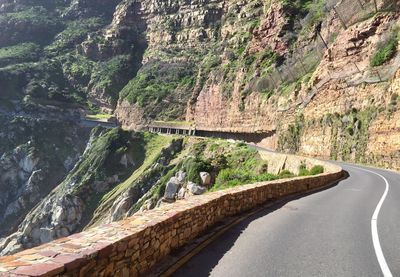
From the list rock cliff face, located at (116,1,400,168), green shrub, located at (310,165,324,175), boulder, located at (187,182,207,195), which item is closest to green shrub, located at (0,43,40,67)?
rock cliff face, located at (116,1,400,168)

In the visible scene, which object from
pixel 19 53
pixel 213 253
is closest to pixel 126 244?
pixel 213 253

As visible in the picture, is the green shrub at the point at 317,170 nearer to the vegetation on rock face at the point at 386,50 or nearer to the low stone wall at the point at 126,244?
the vegetation on rock face at the point at 386,50

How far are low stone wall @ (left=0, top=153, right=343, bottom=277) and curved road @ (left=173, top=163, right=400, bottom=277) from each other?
62 cm

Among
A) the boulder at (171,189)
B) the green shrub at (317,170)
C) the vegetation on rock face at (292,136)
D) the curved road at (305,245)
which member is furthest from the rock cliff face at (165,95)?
the curved road at (305,245)

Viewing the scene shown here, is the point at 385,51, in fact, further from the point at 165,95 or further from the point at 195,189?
the point at 165,95

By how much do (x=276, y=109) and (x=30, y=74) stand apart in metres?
95.2

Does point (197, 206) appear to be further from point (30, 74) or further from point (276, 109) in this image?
point (30, 74)

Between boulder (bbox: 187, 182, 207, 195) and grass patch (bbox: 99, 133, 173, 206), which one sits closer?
boulder (bbox: 187, 182, 207, 195)

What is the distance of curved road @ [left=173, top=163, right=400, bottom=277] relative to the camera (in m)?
7.67

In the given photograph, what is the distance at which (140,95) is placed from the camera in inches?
4424

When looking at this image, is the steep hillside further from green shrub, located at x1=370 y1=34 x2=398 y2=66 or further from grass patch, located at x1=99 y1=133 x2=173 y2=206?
green shrub, located at x1=370 y1=34 x2=398 y2=66

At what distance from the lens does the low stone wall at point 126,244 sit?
5000 mm

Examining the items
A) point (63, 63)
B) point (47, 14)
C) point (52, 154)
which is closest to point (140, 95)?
point (52, 154)

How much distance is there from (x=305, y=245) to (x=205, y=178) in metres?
33.0
